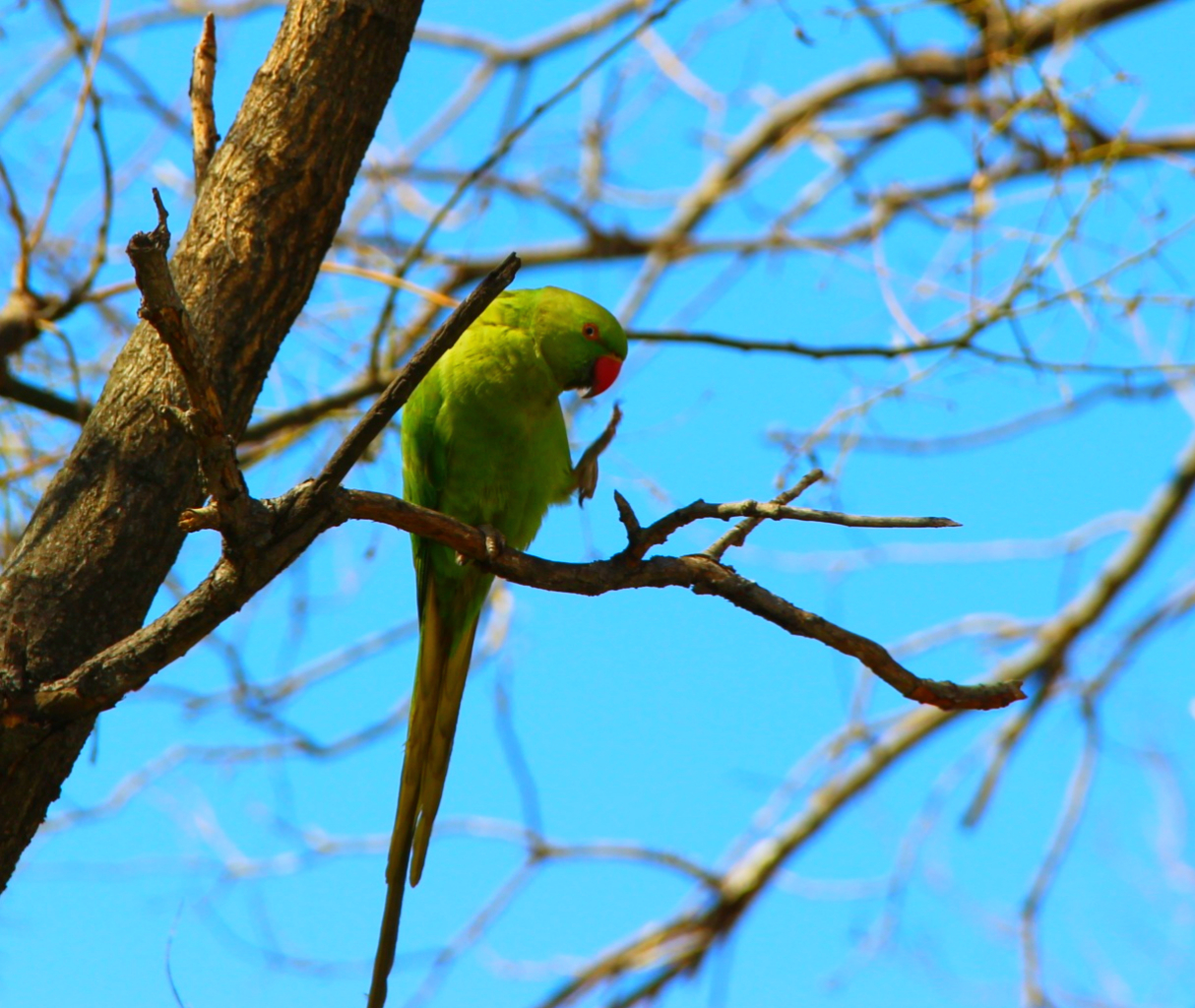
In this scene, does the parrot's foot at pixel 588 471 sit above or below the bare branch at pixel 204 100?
below

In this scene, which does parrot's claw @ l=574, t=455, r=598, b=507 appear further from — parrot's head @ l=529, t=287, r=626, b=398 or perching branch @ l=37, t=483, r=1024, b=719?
perching branch @ l=37, t=483, r=1024, b=719

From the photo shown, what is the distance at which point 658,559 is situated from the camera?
7.27ft

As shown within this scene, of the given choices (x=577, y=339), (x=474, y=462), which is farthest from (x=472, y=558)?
(x=577, y=339)

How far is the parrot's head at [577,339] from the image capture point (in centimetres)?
330

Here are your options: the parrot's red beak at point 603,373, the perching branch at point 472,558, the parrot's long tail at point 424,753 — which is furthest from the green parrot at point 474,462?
the perching branch at point 472,558

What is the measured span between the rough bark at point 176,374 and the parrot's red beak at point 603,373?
38.9 inches

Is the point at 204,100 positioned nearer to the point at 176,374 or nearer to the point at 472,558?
the point at 176,374

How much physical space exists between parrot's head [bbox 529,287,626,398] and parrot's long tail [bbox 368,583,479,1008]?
724 millimetres

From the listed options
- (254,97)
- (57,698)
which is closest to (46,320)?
(254,97)

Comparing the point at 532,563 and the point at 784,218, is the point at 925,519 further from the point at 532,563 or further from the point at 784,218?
the point at 784,218

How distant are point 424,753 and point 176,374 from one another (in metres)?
1.04

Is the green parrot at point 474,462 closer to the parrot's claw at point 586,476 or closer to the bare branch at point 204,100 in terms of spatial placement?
the parrot's claw at point 586,476

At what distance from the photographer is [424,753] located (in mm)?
2799

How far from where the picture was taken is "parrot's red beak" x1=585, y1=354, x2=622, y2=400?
3389 millimetres
